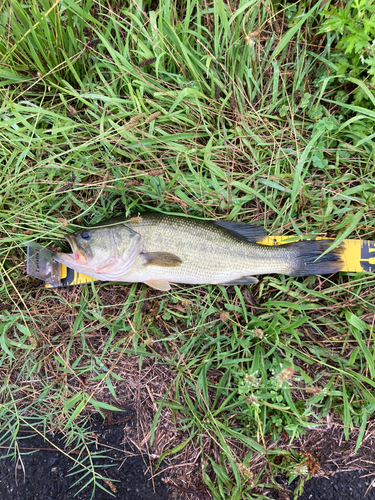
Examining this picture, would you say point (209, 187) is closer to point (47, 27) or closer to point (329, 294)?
point (329, 294)

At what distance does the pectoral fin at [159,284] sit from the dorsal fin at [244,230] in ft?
2.57

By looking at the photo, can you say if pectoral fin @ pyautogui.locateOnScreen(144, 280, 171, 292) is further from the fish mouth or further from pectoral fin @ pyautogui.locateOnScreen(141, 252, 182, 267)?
the fish mouth

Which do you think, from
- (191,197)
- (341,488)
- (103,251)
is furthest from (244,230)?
(341,488)

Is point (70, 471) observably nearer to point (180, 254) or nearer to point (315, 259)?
point (180, 254)

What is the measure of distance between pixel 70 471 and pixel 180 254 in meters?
2.40

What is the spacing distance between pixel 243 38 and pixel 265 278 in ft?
7.65

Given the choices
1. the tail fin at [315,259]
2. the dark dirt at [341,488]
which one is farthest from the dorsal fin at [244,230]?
the dark dirt at [341,488]

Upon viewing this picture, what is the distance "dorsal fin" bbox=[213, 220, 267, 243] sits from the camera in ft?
10.2

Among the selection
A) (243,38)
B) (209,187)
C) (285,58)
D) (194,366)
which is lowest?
(194,366)

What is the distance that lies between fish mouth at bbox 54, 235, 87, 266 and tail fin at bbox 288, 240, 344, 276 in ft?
6.56

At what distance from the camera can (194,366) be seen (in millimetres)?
3074

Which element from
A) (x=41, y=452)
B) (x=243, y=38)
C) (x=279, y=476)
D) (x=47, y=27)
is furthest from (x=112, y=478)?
(x=243, y=38)

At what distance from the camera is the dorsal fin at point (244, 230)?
3.10m

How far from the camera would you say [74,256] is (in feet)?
9.45
